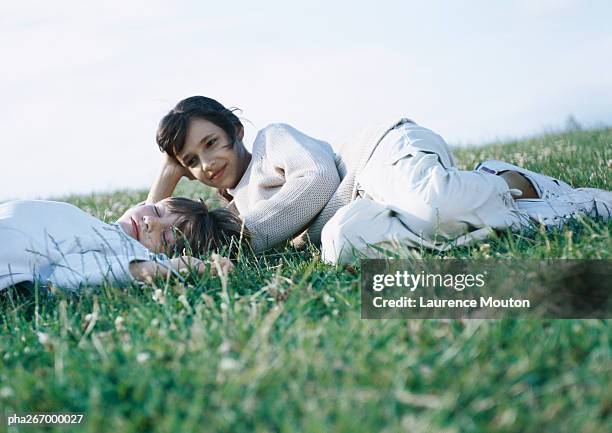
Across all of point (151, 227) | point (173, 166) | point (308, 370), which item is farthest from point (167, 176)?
point (308, 370)

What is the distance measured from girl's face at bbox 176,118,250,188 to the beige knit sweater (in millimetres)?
297

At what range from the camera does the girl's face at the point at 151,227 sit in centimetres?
488

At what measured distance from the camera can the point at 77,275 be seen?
4020mm

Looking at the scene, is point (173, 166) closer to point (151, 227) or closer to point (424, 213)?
point (151, 227)

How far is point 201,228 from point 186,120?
3.54 feet

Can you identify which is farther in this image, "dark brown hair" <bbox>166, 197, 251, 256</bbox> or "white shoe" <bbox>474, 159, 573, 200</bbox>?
"white shoe" <bbox>474, 159, 573, 200</bbox>

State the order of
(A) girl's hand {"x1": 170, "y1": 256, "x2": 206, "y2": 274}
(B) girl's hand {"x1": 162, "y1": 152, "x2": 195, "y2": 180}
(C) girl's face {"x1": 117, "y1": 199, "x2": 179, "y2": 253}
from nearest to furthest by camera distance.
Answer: (A) girl's hand {"x1": 170, "y1": 256, "x2": 206, "y2": 274} < (C) girl's face {"x1": 117, "y1": 199, "x2": 179, "y2": 253} < (B) girl's hand {"x1": 162, "y1": 152, "x2": 195, "y2": 180}

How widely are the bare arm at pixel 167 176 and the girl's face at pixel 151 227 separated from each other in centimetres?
121

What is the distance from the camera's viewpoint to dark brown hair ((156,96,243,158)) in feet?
18.5

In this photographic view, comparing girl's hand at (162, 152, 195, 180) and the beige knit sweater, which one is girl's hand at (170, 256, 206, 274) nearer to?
the beige knit sweater

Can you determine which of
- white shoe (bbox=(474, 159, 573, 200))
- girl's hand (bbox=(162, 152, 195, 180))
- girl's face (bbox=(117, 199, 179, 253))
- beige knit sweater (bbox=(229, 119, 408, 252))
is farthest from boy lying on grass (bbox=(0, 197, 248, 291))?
white shoe (bbox=(474, 159, 573, 200))

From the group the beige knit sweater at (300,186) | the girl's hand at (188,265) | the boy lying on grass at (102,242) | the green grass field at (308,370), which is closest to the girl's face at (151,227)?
the boy lying on grass at (102,242)

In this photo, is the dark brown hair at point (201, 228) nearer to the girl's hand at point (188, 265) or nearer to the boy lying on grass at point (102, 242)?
the boy lying on grass at point (102, 242)

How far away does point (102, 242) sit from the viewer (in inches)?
174
